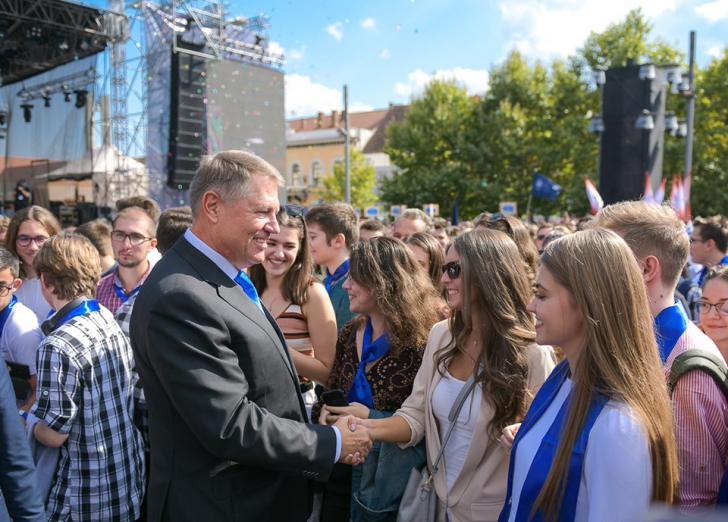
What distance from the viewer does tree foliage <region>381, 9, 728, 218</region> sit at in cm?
2519

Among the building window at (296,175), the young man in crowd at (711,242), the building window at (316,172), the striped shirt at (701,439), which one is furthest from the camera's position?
the building window at (296,175)

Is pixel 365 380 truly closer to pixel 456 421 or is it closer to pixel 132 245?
pixel 456 421

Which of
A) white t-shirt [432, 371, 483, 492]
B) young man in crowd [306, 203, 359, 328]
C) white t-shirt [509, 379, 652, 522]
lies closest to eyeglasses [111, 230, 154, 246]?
young man in crowd [306, 203, 359, 328]

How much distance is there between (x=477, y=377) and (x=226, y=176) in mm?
1207

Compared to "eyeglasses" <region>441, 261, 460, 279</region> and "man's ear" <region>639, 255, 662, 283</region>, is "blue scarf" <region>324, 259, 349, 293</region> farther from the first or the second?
"man's ear" <region>639, 255, 662, 283</region>

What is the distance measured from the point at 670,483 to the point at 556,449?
0.29 metres

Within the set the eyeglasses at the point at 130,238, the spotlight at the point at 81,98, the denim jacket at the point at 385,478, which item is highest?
the spotlight at the point at 81,98

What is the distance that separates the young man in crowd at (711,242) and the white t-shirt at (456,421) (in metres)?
4.22

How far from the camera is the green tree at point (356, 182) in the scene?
41625mm

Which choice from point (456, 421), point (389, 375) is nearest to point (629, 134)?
point (389, 375)

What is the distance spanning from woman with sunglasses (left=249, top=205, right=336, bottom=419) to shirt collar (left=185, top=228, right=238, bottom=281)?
53.0 inches

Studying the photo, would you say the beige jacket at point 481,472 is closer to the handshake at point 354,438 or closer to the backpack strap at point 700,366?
the handshake at point 354,438

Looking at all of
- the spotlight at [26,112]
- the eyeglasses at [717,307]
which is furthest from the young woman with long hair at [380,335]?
the spotlight at [26,112]

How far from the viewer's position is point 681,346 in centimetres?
188
